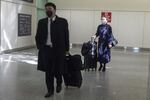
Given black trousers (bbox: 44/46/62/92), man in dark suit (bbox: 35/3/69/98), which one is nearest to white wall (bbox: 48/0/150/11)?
man in dark suit (bbox: 35/3/69/98)

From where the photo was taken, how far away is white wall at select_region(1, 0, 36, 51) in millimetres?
14688

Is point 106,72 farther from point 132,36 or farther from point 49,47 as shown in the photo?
point 132,36

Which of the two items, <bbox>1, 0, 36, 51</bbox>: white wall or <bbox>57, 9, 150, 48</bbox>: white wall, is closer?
<bbox>1, 0, 36, 51</bbox>: white wall

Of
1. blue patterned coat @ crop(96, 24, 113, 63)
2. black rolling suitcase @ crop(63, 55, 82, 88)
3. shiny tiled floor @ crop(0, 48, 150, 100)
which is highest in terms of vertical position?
blue patterned coat @ crop(96, 24, 113, 63)

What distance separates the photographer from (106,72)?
1024 cm

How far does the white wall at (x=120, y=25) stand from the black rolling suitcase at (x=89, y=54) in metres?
9.73

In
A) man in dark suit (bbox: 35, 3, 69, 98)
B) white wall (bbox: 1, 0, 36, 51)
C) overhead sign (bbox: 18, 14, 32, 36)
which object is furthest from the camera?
overhead sign (bbox: 18, 14, 32, 36)

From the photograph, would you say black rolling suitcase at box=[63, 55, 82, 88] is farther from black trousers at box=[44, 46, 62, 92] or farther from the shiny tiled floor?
black trousers at box=[44, 46, 62, 92]

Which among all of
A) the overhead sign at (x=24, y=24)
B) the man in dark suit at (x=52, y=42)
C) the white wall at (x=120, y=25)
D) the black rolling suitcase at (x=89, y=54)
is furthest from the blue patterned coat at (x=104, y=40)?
the white wall at (x=120, y=25)

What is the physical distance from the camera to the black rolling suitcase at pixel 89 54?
9953 mm

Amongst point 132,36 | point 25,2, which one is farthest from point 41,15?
point 132,36

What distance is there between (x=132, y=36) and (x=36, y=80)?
39.7 ft

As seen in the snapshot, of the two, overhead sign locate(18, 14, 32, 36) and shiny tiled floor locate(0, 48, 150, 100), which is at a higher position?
overhead sign locate(18, 14, 32, 36)

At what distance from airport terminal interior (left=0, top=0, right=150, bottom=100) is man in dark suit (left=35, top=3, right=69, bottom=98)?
0.64 metres
